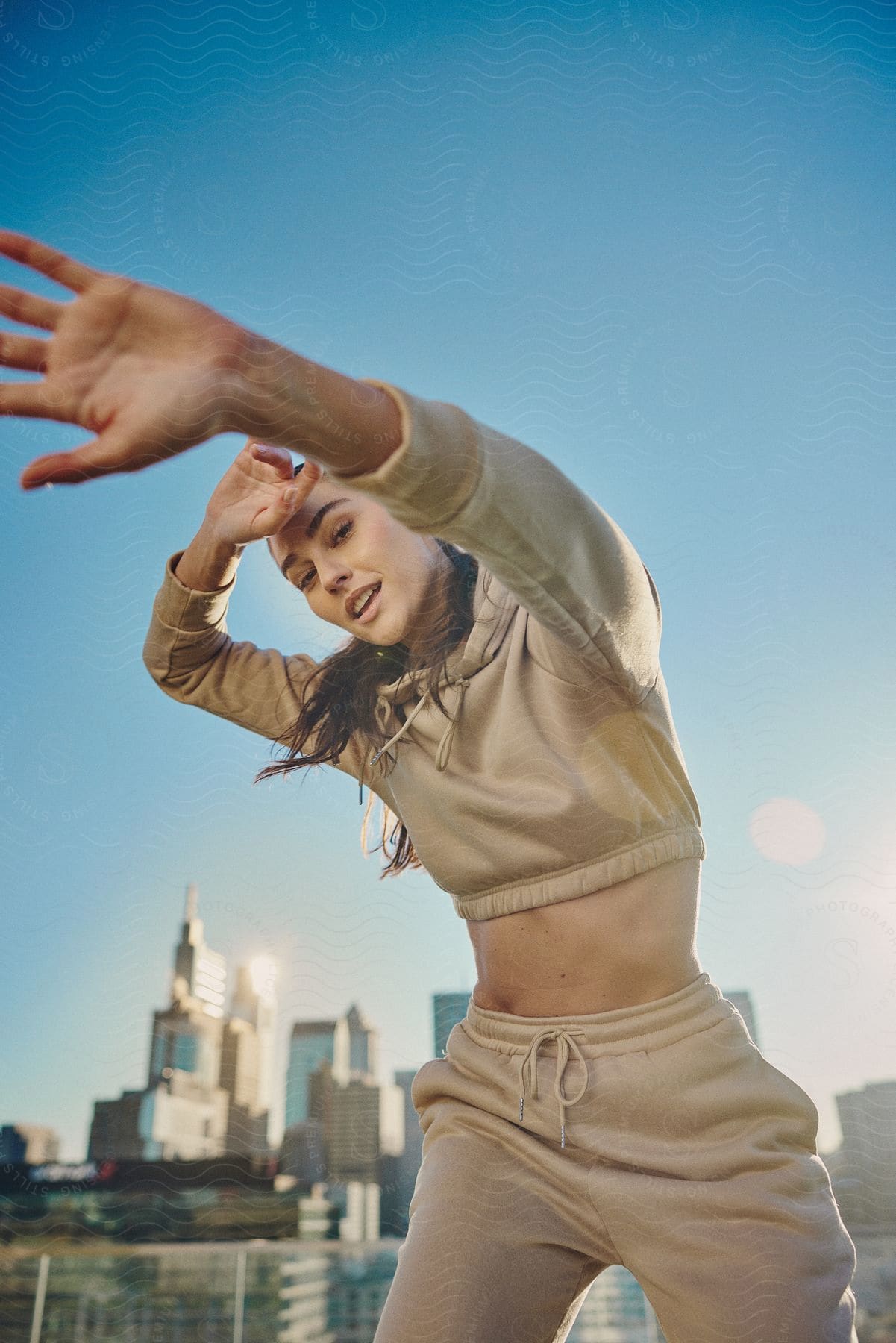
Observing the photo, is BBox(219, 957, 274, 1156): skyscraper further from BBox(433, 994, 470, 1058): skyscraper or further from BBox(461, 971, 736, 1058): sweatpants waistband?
BBox(461, 971, 736, 1058): sweatpants waistband

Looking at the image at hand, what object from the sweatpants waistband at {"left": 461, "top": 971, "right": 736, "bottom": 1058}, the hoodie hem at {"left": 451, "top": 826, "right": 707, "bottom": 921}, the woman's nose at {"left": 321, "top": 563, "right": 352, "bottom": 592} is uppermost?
the woman's nose at {"left": 321, "top": 563, "right": 352, "bottom": 592}

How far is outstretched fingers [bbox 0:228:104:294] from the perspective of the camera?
1.27 feet

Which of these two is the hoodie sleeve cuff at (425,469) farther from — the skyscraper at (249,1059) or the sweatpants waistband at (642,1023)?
the skyscraper at (249,1059)

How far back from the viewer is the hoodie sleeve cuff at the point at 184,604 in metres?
0.83

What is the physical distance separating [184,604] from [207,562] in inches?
2.1

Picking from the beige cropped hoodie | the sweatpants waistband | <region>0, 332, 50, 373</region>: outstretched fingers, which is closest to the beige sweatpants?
the sweatpants waistband

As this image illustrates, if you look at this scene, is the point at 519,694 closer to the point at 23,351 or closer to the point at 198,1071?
the point at 23,351

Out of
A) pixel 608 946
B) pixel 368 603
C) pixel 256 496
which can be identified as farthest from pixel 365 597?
pixel 608 946

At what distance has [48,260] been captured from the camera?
15.5 inches

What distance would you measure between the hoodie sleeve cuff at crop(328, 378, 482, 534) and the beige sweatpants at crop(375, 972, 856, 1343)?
1.38ft

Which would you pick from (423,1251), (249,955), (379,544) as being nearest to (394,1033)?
(249,955)

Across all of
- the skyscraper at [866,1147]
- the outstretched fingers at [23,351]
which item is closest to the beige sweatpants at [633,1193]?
the skyscraper at [866,1147]

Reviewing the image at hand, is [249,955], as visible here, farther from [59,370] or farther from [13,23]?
[13,23]

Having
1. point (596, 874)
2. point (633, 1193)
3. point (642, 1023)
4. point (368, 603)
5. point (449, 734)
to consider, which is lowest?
point (633, 1193)
